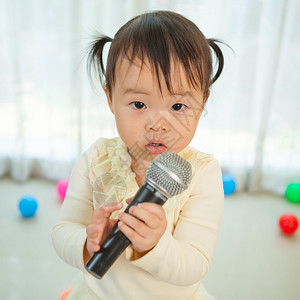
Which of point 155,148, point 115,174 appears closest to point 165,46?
point 155,148

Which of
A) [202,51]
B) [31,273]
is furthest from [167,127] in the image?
[31,273]

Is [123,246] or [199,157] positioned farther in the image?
[199,157]

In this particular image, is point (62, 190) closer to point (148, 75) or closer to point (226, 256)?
point (226, 256)

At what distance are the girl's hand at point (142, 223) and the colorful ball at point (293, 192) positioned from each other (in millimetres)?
1319

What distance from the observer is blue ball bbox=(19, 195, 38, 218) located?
1.56 metres

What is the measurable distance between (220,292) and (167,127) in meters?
0.72

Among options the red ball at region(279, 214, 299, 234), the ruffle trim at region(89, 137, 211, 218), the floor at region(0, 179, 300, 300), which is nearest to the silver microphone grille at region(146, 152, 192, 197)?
the ruffle trim at region(89, 137, 211, 218)

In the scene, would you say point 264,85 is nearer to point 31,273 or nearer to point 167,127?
point 167,127

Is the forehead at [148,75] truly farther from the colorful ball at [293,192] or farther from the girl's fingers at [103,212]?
the colorful ball at [293,192]

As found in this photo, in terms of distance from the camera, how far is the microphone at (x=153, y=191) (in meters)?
0.57

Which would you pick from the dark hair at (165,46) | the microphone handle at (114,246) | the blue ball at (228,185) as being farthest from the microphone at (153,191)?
the blue ball at (228,185)

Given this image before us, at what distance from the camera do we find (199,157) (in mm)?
885

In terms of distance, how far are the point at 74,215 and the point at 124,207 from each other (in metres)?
0.15

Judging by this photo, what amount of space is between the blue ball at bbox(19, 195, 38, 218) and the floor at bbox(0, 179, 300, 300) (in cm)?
3
